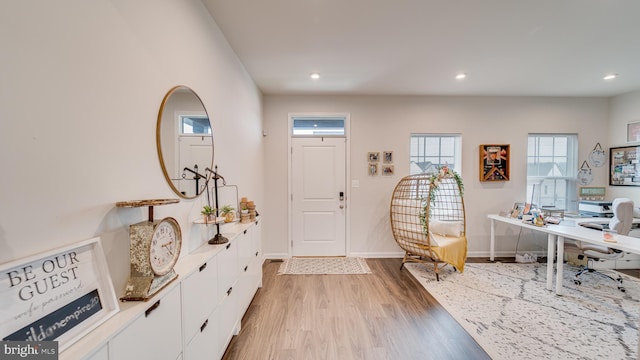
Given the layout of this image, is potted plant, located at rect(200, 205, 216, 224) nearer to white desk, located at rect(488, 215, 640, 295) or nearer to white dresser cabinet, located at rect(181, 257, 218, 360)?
white dresser cabinet, located at rect(181, 257, 218, 360)

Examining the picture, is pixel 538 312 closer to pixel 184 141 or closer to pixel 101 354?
pixel 101 354

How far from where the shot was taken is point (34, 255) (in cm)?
66

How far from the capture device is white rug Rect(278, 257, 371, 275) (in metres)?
3.22

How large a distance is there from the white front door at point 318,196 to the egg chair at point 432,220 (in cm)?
87

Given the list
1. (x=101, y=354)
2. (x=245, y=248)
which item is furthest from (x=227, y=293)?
(x=101, y=354)

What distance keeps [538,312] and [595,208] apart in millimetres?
2544

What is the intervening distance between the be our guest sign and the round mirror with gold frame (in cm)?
62

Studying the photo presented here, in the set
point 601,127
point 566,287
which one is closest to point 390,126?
point 566,287

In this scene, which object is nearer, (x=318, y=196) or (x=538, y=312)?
(x=538, y=312)

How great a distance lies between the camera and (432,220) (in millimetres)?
3504

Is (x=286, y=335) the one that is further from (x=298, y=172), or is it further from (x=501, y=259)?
(x=501, y=259)

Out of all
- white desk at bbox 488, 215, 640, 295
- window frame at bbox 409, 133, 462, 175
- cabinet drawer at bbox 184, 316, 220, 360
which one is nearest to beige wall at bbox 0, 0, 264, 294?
cabinet drawer at bbox 184, 316, 220, 360

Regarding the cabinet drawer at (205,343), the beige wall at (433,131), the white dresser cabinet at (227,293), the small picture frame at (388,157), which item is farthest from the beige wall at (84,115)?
the small picture frame at (388,157)

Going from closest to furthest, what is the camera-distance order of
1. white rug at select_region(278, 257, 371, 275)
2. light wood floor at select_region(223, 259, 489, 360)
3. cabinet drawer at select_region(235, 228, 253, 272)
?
light wood floor at select_region(223, 259, 489, 360) < cabinet drawer at select_region(235, 228, 253, 272) < white rug at select_region(278, 257, 371, 275)
